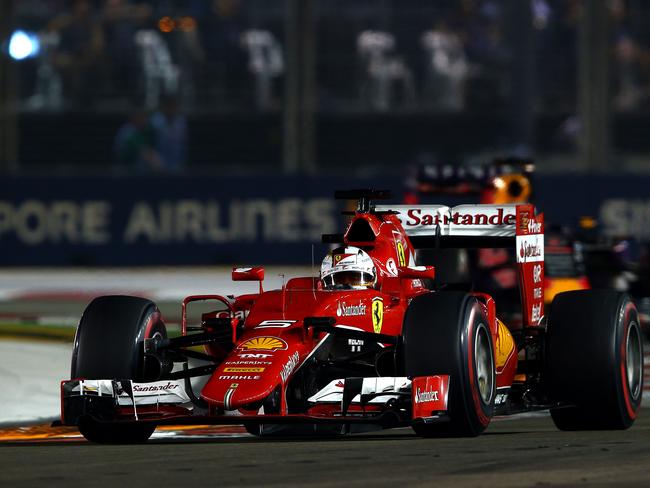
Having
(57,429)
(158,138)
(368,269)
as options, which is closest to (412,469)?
(368,269)

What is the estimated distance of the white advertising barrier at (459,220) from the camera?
12.0 m

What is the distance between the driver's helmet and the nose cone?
1.00 meters

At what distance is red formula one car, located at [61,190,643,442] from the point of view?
9734 millimetres

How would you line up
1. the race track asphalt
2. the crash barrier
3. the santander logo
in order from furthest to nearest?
1. the crash barrier
2. the santander logo
3. the race track asphalt

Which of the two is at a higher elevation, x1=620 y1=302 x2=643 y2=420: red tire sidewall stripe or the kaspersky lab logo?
the kaspersky lab logo

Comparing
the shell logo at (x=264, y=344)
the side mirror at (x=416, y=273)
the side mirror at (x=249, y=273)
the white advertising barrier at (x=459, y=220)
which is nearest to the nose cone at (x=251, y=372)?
the shell logo at (x=264, y=344)

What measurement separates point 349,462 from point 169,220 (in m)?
21.4

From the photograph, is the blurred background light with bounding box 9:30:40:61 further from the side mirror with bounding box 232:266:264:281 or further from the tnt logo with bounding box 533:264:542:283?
the side mirror with bounding box 232:266:264:281

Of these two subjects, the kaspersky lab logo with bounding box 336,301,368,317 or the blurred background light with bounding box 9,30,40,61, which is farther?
the blurred background light with bounding box 9,30,40,61

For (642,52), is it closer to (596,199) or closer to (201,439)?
(596,199)

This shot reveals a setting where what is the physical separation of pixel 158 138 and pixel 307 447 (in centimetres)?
2198

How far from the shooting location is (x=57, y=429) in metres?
11.9

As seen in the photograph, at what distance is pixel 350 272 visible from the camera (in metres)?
10.9

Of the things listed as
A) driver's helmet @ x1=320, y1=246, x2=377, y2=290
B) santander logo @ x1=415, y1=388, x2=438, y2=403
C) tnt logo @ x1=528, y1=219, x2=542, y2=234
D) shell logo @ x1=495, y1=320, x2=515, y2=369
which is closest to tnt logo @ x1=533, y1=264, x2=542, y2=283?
tnt logo @ x1=528, y1=219, x2=542, y2=234
